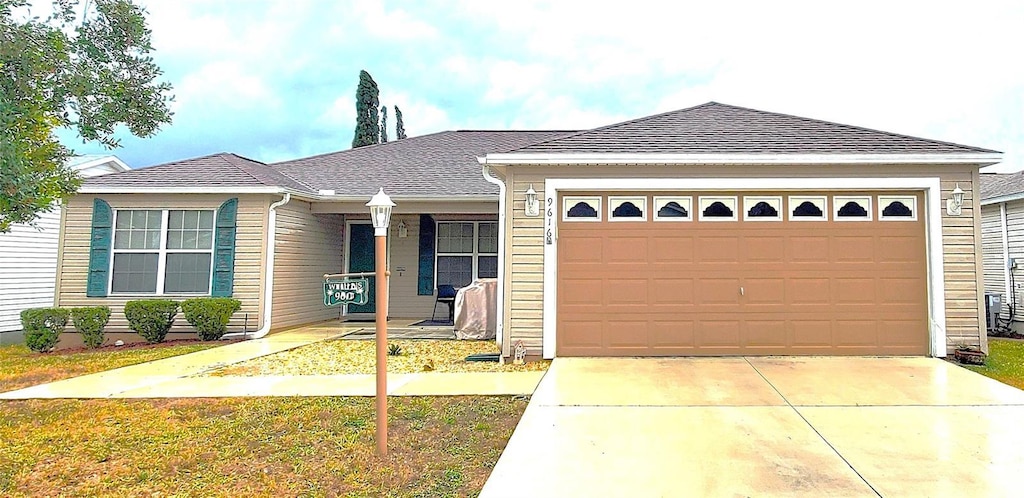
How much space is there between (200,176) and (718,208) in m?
9.22

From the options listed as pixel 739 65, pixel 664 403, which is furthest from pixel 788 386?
pixel 739 65

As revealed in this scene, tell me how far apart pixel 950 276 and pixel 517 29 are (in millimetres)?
11994

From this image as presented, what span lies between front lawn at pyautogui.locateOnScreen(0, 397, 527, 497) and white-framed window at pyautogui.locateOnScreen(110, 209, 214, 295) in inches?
178

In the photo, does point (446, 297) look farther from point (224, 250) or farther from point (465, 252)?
point (224, 250)

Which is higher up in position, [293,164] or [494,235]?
[293,164]

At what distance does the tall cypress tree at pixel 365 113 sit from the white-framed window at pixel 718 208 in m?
22.5

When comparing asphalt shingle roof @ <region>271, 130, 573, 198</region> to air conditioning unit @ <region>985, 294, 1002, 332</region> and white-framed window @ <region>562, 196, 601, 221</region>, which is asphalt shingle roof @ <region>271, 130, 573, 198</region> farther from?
air conditioning unit @ <region>985, 294, 1002, 332</region>

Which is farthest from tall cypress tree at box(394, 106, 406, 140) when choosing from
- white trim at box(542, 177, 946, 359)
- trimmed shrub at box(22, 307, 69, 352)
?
white trim at box(542, 177, 946, 359)

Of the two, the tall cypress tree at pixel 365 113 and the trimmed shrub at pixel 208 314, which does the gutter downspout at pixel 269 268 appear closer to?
the trimmed shrub at pixel 208 314

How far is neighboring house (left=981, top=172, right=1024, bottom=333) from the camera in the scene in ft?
33.3

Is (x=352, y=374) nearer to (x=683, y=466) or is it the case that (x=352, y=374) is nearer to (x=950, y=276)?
(x=683, y=466)

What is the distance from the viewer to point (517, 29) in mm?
15039

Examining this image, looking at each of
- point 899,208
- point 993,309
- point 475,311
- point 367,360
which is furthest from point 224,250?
point 993,309

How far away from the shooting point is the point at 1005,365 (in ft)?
22.1
